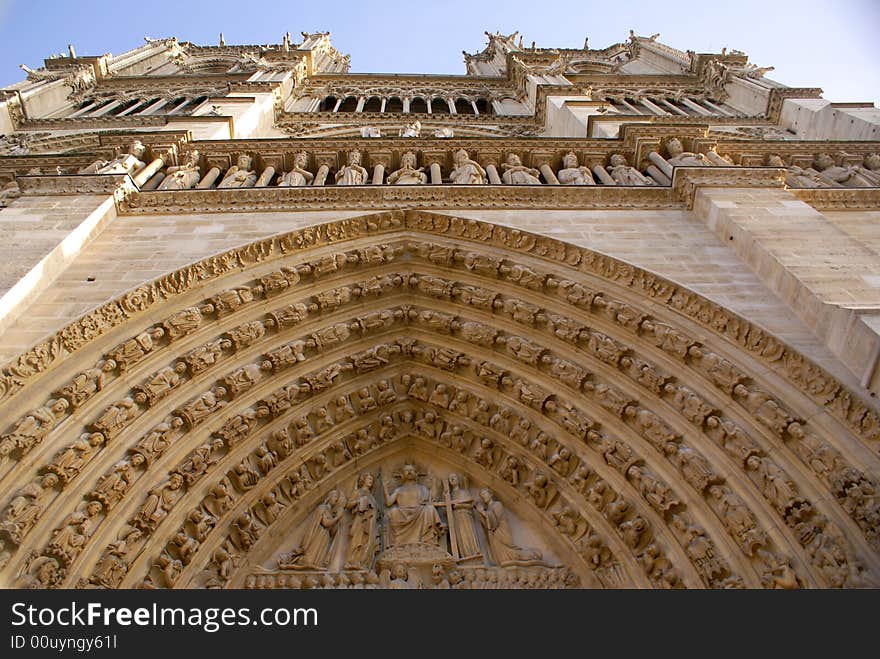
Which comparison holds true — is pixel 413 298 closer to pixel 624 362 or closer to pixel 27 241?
pixel 624 362

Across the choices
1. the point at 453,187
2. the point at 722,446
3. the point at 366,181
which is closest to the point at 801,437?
the point at 722,446

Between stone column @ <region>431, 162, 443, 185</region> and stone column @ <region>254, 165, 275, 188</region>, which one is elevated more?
stone column @ <region>431, 162, 443, 185</region>

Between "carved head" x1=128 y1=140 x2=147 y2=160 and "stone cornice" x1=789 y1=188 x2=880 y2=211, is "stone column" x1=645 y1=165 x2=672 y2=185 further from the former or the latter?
"carved head" x1=128 y1=140 x2=147 y2=160

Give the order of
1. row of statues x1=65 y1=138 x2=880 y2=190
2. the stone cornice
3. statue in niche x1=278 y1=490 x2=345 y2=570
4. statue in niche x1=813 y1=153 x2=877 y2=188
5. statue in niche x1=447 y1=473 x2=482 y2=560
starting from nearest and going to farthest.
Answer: statue in niche x1=278 y1=490 x2=345 y2=570, statue in niche x1=447 y1=473 x2=482 y2=560, the stone cornice, row of statues x1=65 y1=138 x2=880 y2=190, statue in niche x1=813 y1=153 x2=877 y2=188

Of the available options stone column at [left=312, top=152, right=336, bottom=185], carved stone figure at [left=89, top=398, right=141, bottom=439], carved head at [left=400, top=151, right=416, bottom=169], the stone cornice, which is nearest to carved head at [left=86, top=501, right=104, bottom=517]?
carved stone figure at [left=89, top=398, right=141, bottom=439]

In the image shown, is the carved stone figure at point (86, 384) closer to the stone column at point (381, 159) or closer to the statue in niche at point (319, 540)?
the statue in niche at point (319, 540)

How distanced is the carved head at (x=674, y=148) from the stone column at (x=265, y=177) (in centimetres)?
588

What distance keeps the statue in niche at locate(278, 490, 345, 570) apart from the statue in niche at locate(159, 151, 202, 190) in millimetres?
4611

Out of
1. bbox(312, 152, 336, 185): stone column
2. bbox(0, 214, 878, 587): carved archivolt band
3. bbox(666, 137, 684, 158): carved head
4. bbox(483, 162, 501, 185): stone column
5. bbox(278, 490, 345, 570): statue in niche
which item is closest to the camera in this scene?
bbox(0, 214, 878, 587): carved archivolt band

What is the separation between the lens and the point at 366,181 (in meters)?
9.77

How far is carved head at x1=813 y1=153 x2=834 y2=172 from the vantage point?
35.3 feet

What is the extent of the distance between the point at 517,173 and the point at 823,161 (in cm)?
508

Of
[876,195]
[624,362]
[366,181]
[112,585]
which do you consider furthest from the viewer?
[366,181]

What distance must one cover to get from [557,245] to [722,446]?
9.50 ft
